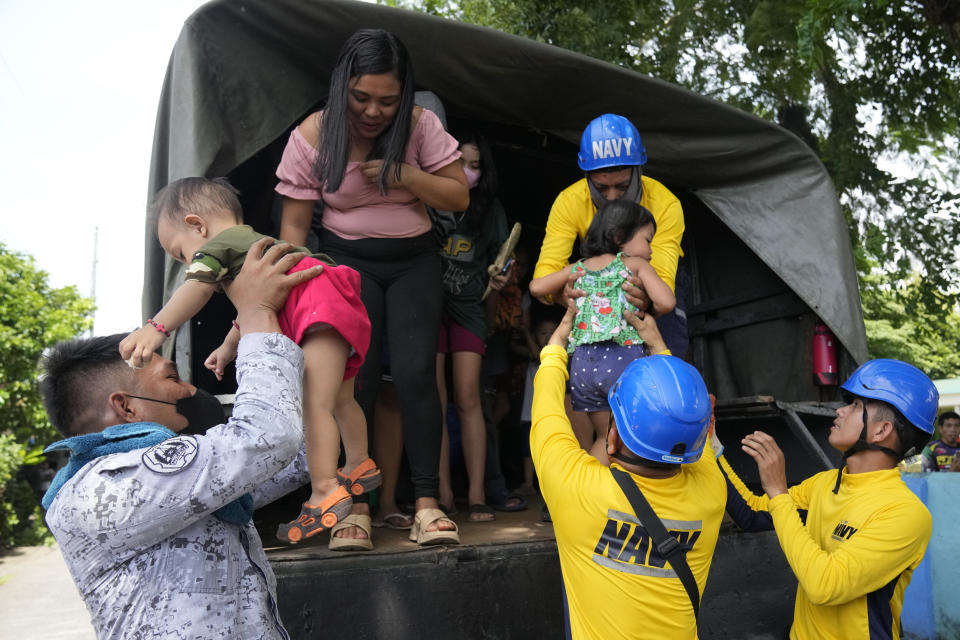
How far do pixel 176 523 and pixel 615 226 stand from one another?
7.57 feet

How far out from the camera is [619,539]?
224 cm

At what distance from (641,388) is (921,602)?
3.20 metres

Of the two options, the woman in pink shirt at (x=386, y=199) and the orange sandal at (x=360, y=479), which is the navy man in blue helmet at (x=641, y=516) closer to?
the orange sandal at (x=360, y=479)

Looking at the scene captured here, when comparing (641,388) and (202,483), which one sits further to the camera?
(641,388)

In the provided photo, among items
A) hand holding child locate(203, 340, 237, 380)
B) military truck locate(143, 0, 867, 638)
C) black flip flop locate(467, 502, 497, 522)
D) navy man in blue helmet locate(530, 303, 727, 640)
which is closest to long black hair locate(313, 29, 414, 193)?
military truck locate(143, 0, 867, 638)

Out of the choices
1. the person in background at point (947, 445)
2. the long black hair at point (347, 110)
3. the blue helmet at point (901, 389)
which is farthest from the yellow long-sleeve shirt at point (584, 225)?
the person in background at point (947, 445)

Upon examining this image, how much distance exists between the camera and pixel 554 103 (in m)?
4.25

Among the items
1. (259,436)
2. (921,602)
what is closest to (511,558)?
(259,436)

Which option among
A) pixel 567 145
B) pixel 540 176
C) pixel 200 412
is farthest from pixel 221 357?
pixel 540 176

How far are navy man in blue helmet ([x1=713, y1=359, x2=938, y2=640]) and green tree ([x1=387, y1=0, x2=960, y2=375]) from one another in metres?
3.65

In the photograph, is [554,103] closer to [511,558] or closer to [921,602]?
[511,558]

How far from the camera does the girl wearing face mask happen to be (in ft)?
12.9

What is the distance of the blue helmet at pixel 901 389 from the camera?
261 centimetres

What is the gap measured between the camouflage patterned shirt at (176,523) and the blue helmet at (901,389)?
1.95 m
